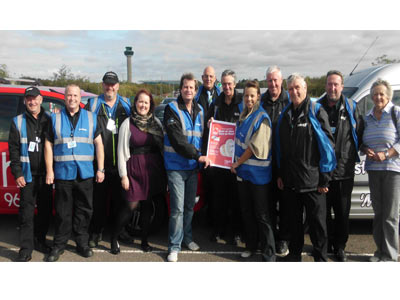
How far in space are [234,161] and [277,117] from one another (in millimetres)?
690

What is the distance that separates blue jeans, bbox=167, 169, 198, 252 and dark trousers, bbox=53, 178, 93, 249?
0.96 m

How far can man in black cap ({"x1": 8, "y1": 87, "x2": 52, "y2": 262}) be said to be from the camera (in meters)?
3.46

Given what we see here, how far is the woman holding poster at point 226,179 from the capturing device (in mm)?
3701

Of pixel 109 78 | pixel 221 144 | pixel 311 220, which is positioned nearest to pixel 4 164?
pixel 109 78

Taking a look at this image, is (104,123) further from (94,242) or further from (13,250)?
(13,250)

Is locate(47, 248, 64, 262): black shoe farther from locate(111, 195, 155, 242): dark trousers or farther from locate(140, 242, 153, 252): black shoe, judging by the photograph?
locate(140, 242, 153, 252): black shoe

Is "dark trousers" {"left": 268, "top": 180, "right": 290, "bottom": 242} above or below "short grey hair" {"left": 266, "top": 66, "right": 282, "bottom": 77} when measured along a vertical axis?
below

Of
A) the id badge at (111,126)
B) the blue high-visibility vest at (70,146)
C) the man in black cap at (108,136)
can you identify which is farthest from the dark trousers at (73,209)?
the id badge at (111,126)

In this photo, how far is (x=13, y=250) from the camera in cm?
391

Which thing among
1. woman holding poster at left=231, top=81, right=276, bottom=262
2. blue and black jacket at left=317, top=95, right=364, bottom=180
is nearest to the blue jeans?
woman holding poster at left=231, top=81, right=276, bottom=262

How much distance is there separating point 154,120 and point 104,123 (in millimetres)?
636

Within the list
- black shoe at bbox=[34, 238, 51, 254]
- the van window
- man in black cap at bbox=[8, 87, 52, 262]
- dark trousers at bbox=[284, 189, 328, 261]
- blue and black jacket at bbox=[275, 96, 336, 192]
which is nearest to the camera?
blue and black jacket at bbox=[275, 96, 336, 192]

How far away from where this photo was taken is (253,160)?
3.34 metres

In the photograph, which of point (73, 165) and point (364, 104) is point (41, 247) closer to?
point (73, 165)
